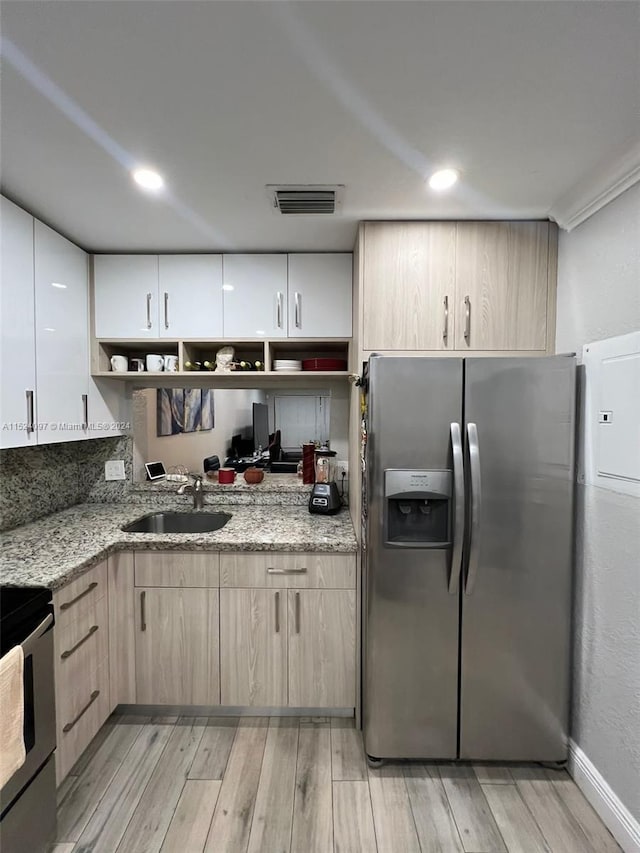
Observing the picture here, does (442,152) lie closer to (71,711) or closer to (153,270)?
(153,270)

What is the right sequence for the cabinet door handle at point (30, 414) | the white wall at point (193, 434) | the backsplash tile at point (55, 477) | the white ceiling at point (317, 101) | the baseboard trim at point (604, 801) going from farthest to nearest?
the white wall at point (193, 434), the backsplash tile at point (55, 477), the cabinet door handle at point (30, 414), the baseboard trim at point (604, 801), the white ceiling at point (317, 101)

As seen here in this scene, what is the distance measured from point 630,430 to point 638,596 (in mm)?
589

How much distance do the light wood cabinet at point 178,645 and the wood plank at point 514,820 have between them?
128cm

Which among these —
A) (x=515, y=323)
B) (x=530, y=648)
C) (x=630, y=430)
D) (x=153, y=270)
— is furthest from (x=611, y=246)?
(x=153, y=270)

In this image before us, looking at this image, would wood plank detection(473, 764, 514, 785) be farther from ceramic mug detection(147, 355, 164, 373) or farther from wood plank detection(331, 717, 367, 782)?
ceramic mug detection(147, 355, 164, 373)

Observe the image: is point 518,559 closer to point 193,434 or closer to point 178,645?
point 178,645

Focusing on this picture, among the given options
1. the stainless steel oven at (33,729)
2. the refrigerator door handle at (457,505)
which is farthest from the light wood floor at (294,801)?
the refrigerator door handle at (457,505)

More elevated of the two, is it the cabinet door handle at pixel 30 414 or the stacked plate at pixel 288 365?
the stacked plate at pixel 288 365

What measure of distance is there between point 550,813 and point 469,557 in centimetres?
100

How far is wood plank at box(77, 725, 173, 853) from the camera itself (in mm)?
1560

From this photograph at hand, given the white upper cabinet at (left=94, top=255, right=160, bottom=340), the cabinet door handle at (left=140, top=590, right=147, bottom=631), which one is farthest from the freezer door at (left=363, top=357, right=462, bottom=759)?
the white upper cabinet at (left=94, top=255, right=160, bottom=340)

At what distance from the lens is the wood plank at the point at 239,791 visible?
1562 millimetres

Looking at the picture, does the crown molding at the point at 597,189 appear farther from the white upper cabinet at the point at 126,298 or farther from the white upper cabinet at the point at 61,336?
the white upper cabinet at the point at 61,336

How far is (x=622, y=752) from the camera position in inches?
62.6
